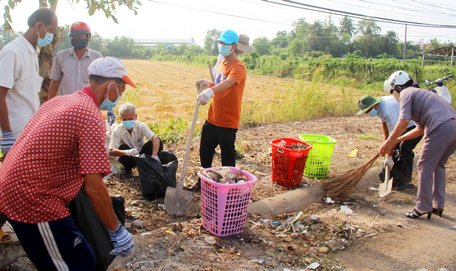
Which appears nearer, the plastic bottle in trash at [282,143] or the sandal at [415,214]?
the sandal at [415,214]

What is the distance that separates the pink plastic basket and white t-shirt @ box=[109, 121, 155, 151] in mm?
1458

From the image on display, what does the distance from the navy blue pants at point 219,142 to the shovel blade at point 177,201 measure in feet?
2.18

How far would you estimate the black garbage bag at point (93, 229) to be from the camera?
2.15 meters

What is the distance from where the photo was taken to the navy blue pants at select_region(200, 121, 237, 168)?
4.40 m

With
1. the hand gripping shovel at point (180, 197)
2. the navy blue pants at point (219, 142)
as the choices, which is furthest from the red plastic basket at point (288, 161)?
the hand gripping shovel at point (180, 197)

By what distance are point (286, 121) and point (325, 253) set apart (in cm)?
607

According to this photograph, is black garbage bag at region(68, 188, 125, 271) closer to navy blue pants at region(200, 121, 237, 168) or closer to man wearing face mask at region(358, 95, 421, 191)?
navy blue pants at region(200, 121, 237, 168)

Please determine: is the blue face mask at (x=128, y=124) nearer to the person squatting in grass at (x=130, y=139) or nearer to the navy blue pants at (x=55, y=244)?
the person squatting in grass at (x=130, y=139)

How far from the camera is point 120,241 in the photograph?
216cm

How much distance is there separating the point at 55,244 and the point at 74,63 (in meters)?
2.77

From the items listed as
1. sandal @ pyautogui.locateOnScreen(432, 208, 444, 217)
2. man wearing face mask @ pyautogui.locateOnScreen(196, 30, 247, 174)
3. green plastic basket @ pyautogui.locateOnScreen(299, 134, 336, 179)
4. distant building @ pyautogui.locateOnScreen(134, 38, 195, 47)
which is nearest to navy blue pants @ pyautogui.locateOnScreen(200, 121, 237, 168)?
man wearing face mask @ pyautogui.locateOnScreen(196, 30, 247, 174)

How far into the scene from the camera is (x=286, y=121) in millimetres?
9391

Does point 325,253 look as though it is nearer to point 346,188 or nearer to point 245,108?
point 346,188

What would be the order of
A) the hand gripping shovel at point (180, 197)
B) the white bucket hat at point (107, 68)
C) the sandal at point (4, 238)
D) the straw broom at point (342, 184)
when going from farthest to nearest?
the straw broom at point (342, 184) < the hand gripping shovel at point (180, 197) < the sandal at point (4, 238) < the white bucket hat at point (107, 68)
